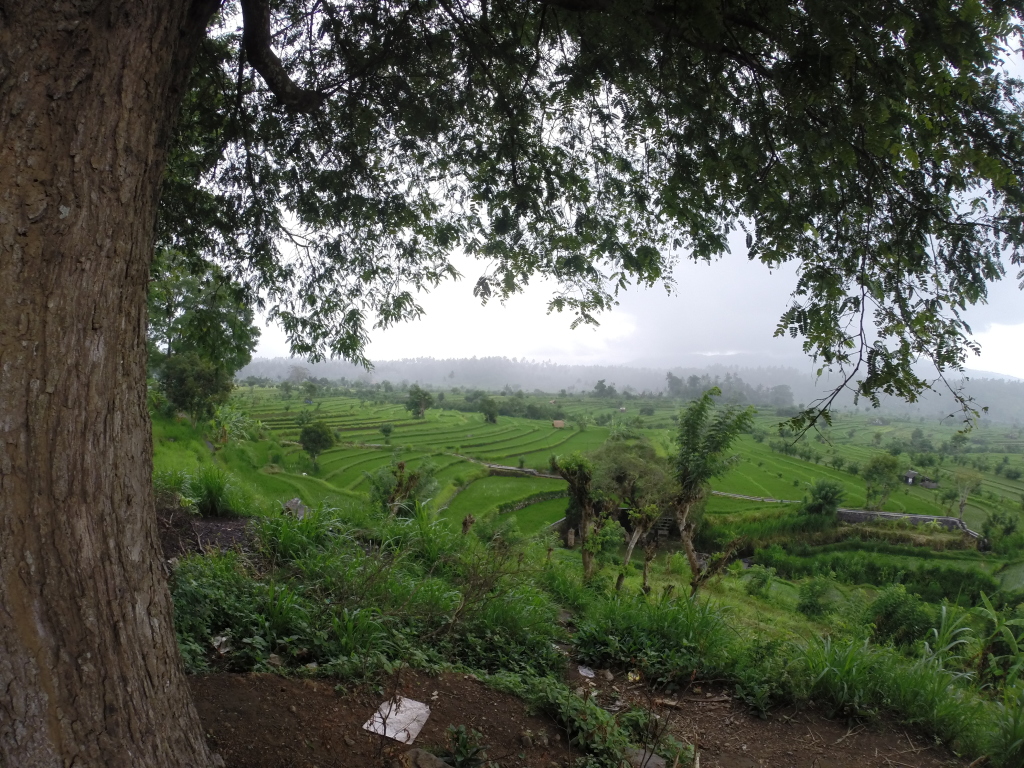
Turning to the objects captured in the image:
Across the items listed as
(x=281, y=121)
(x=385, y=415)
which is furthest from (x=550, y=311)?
(x=385, y=415)

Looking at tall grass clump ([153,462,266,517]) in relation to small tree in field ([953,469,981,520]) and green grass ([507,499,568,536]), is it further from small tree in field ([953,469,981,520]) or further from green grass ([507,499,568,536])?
small tree in field ([953,469,981,520])

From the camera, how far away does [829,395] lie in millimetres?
2377

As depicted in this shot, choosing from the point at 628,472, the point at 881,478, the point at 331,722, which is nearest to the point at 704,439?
the point at 331,722

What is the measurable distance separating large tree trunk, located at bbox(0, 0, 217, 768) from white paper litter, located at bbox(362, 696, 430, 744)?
867 millimetres

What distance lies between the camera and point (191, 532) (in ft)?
16.4

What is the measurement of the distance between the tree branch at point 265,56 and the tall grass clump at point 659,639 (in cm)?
425

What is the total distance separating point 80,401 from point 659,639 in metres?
3.97

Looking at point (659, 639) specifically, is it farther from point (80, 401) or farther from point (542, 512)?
Result: point (542, 512)

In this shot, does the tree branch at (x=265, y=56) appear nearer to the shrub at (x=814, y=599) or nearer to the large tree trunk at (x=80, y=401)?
the large tree trunk at (x=80, y=401)

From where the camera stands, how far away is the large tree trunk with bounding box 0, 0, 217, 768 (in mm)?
1323

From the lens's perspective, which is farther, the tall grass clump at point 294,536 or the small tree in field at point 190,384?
the small tree in field at point 190,384

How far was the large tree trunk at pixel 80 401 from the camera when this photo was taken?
4.34ft

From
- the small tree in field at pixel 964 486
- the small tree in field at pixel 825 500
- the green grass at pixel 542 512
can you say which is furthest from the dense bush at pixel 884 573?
the green grass at pixel 542 512

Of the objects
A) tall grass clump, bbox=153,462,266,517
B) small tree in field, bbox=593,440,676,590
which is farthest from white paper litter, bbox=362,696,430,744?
small tree in field, bbox=593,440,676,590
